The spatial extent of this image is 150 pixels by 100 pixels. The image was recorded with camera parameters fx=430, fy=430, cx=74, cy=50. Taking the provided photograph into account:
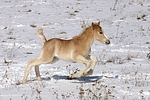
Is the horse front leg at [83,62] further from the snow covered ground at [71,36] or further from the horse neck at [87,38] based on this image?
the horse neck at [87,38]

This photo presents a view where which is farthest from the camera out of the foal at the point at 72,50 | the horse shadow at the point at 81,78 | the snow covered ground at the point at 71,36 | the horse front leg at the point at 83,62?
the horse shadow at the point at 81,78

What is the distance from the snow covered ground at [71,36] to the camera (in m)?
8.15

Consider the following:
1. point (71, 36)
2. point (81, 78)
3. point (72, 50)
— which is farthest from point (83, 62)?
point (71, 36)

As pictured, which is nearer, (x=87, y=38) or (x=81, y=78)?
(x=87, y=38)

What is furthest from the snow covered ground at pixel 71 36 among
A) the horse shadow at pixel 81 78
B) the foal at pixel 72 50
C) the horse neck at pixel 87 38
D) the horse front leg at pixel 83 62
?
the horse neck at pixel 87 38

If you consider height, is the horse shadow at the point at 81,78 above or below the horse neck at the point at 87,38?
below

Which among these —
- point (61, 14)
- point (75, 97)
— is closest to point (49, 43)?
point (75, 97)

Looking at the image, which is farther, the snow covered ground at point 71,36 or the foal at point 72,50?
the foal at point 72,50

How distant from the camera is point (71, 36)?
56.9 ft

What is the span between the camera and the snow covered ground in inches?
321

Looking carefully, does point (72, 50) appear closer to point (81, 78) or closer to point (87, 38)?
point (87, 38)

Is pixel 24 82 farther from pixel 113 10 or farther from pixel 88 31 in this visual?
pixel 113 10

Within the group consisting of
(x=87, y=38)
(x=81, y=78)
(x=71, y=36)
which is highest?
(x=87, y=38)

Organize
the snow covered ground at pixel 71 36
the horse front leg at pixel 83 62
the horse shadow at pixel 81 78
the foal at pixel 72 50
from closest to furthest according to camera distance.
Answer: the snow covered ground at pixel 71 36
the horse front leg at pixel 83 62
the foal at pixel 72 50
the horse shadow at pixel 81 78
